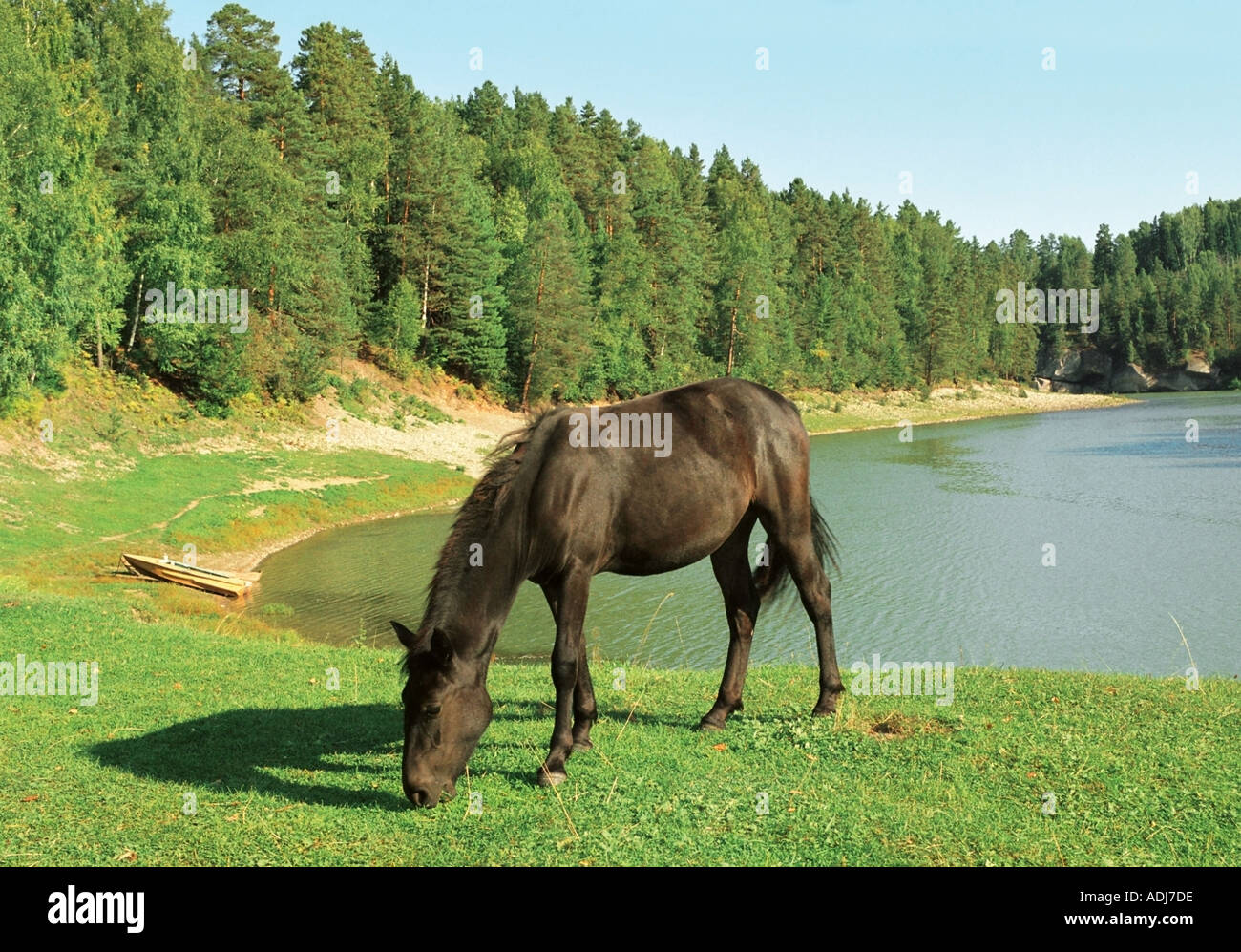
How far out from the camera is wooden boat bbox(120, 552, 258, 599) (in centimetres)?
2383

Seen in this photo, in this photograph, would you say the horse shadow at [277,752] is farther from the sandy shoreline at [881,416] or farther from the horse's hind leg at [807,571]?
the sandy shoreline at [881,416]

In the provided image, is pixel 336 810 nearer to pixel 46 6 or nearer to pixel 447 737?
pixel 447 737

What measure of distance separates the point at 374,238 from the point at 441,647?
6190 cm

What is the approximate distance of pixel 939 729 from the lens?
8.26 metres

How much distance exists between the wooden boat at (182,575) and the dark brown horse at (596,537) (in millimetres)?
18505

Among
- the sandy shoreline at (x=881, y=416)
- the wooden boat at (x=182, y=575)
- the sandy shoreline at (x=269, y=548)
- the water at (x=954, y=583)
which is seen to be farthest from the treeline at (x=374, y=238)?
the water at (x=954, y=583)

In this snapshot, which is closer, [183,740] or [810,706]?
[183,740]

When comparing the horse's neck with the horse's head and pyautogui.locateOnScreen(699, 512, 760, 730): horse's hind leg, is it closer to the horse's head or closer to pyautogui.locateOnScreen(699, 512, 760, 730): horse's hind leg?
the horse's head

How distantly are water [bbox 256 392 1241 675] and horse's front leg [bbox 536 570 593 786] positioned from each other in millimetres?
2844

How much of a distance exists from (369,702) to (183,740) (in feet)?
6.62

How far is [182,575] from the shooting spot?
78.3 feet

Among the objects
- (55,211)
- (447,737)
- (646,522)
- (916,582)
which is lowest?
(916,582)
